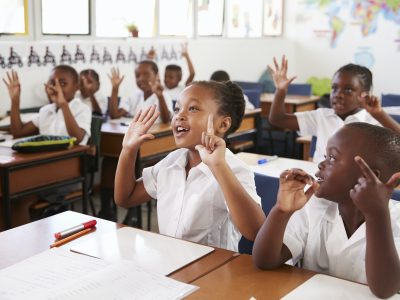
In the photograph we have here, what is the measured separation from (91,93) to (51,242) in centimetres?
323

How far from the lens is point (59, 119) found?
3.46 meters

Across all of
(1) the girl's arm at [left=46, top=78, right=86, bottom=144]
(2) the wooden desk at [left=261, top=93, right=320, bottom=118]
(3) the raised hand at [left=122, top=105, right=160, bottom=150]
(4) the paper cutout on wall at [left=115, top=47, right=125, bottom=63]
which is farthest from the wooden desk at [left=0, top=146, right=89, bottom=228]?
(2) the wooden desk at [left=261, top=93, right=320, bottom=118]

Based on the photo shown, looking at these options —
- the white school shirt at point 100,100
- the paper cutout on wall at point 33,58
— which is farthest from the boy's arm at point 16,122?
the white school shirt at point 100,100

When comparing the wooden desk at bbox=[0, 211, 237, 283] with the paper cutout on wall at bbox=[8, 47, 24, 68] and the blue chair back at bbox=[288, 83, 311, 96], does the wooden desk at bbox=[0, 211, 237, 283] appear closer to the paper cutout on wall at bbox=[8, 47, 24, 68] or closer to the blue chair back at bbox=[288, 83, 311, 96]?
the paper cutout on wall at bbox=[8, 47, 24, 68]

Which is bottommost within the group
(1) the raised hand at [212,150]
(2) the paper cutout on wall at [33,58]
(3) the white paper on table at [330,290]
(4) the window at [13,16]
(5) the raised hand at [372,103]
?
(3) the white paper on table at [330,290]

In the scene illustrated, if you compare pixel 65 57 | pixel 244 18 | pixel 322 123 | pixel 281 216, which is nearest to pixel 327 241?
pixel 281 216

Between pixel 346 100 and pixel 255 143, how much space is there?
2.15m

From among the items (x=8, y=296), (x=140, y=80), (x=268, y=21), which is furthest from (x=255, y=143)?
(x=8, y=296)

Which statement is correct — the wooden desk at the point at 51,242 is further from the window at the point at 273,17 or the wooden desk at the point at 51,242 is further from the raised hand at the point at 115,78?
the window at the point at 273,17

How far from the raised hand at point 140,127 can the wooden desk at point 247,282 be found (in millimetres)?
549

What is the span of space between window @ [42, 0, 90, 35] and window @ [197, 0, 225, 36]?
1709mm

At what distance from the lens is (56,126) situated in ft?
11.3

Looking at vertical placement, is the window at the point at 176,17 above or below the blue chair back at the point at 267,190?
above

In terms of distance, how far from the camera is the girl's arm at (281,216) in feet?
4.03
